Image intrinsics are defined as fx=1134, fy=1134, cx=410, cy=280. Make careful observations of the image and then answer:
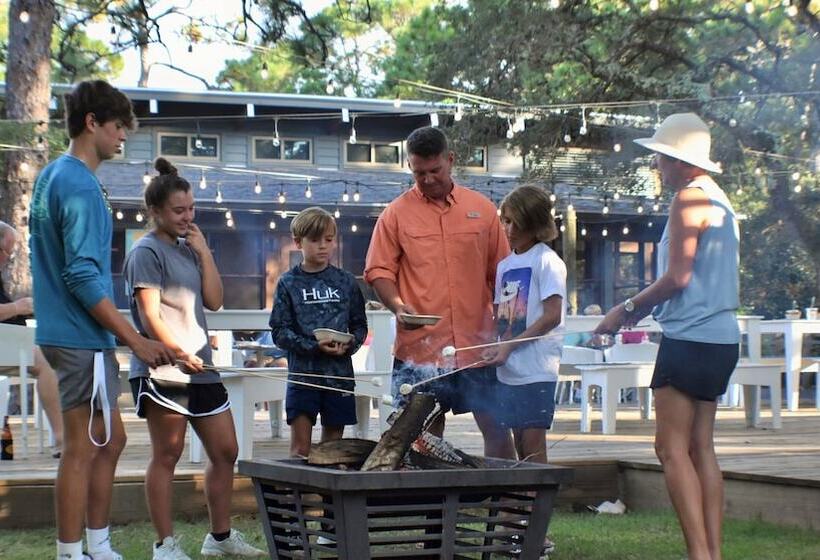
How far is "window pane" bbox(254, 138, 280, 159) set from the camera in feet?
66.9

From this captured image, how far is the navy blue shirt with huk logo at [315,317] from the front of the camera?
4.61 metres

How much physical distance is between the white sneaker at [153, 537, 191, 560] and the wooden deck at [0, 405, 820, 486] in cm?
119

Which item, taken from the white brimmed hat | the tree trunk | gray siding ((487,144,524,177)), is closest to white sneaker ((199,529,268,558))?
the white brimmed hat

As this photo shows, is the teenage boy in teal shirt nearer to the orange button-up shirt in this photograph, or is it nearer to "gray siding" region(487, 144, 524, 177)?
the orange button-up shirt

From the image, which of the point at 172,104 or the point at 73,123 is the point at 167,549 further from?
the point at 172,104

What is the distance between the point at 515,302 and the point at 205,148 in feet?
54.7

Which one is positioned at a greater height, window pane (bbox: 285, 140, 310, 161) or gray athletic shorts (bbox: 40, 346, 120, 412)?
window pane (bbox: 285, 140, 310, 161)

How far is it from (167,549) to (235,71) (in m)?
28.9

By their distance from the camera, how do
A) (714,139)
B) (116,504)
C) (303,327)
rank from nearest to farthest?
(303,327)
(116,504)
(714,139)

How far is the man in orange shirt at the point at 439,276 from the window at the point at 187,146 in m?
16.1

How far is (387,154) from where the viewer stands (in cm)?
2103

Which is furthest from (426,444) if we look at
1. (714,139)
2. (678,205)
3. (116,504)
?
(714,139)

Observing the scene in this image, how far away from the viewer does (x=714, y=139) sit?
623 inches

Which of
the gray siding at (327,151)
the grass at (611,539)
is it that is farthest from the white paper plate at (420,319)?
the gray siding at (327,151)
